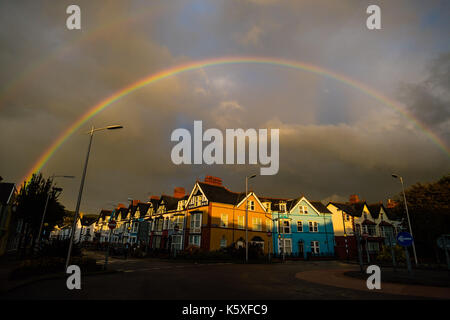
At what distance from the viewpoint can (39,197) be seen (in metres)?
30.8

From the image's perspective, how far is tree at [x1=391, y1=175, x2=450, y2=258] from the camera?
118 ft

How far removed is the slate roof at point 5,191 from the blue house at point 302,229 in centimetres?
4392

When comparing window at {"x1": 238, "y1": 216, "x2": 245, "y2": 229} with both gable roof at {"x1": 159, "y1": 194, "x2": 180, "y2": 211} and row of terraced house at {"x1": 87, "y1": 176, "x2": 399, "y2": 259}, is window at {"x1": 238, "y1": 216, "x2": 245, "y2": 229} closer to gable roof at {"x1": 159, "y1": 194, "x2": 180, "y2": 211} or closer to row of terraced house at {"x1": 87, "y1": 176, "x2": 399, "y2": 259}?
row of terraced house at {"x1": 87, "y1": 176, "x2": 399, "y2": 259}

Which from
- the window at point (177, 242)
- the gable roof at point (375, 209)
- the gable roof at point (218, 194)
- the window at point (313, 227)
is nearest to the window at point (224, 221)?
the gable roof at point (218, 194)

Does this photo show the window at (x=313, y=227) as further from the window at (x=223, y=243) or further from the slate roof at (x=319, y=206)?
the window at (x=223, y=243)

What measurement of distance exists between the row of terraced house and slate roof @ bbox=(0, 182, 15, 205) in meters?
20.6

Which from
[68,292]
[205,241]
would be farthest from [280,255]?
[68,292]

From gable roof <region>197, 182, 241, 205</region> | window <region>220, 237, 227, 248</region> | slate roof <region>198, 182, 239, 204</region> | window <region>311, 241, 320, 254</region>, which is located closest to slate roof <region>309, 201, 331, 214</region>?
window <region>311, 241, 320, 254</region>

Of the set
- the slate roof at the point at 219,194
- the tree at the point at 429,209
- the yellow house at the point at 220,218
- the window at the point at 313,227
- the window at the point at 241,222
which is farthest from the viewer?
the window at the point at 313,227

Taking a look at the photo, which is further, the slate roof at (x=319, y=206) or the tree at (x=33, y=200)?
the slate roof at (x=319, y=206)

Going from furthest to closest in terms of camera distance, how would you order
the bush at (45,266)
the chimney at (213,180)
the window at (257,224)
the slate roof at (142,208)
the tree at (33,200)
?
1. the slate roof at (142,208)
2. the chimney at (213,180)
3. the window at (257,224)
4. the tree at (33,200)
5. the bush at (45,266)

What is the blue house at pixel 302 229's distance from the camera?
48.7 m
